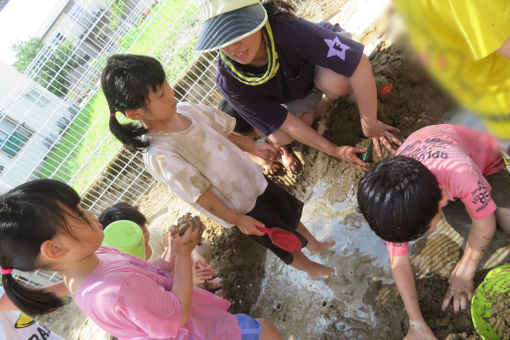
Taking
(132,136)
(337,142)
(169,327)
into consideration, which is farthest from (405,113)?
(169,327)

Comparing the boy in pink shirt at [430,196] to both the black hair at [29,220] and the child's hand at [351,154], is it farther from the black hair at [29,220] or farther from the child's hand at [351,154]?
the black hair at [29,220]

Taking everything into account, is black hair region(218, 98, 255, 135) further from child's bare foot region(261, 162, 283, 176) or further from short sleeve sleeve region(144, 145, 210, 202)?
short sleeve sleeve region(144, 145, 210, 202)

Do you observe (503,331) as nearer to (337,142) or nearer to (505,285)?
(505,285)

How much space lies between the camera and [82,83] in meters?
3.54

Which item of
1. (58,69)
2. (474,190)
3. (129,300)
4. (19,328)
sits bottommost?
(19,328)

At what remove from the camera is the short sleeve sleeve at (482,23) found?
59 cm

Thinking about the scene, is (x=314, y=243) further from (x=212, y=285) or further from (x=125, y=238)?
(x=125, y=238)

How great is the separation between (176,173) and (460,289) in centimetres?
131

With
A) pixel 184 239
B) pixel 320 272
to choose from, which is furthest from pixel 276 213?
pixel 184 239

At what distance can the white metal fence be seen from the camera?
3414 mm

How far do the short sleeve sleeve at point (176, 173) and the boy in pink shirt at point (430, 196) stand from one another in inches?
28.1

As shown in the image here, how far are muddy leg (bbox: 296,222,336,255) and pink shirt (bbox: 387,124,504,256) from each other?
67 cm

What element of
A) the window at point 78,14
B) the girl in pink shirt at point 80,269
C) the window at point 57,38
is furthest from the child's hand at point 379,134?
the window at point 57,38

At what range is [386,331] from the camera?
1679 mm
